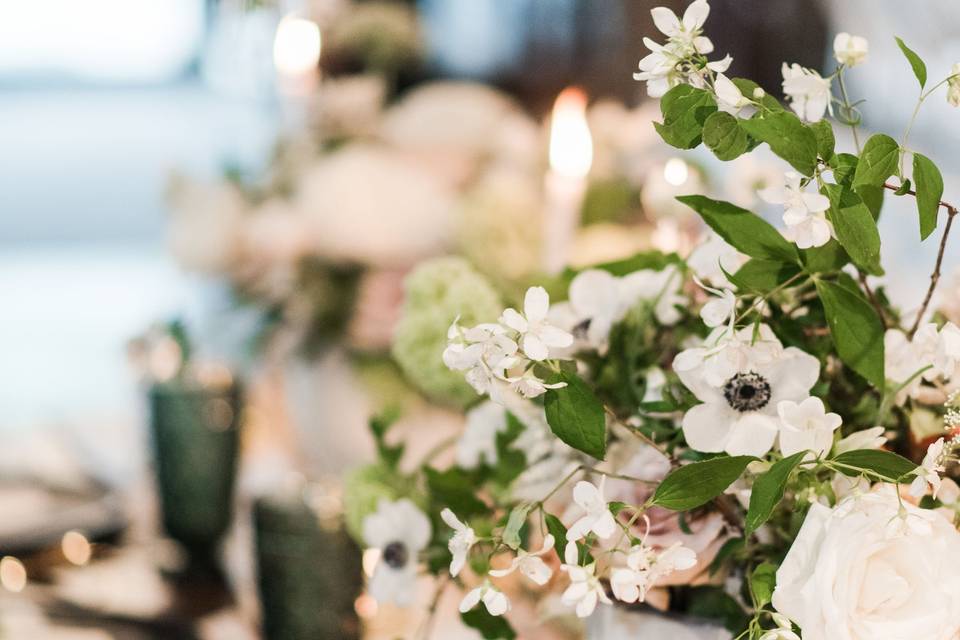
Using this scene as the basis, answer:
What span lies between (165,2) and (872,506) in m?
5.87

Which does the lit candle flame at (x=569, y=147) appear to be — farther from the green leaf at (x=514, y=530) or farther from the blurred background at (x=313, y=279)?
the green leaf at (x=514, y=530)

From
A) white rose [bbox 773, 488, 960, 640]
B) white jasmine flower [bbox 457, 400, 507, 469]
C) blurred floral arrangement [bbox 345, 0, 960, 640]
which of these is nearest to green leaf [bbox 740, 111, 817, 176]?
blurred floral arrangement [bbox 345, 0, 960, 640]

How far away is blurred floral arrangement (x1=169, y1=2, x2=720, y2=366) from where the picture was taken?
37.7 inches

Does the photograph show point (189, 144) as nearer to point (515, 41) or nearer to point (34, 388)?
point (34, 388)

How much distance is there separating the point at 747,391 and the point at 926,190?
0.28 ft

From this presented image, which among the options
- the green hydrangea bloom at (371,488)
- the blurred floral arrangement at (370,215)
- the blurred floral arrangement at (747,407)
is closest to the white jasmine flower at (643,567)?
the blurred floral arrangement at (747,407)

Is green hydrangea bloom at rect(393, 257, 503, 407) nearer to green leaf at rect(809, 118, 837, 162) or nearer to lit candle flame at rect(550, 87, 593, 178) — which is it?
green leaf at rect(809, 118, 837, 162)

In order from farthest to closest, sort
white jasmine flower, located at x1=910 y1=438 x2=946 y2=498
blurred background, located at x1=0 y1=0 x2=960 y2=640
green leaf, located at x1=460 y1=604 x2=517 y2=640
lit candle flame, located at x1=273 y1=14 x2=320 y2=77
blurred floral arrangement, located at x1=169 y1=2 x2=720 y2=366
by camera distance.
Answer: lit candle flame, located at x1=273 y1=14 x2=320 y2=77, blurred floral arrangement, located at x1=169 y1=2 x2=720 y2=366, blurred background, located at x1=0 y1=0 x2=960 y2=640, green leaf, located at x1=460 y1=604 x2=517 y2=640, white jasmine flower, located at x1=910 y1=438 x2=946 y2=498

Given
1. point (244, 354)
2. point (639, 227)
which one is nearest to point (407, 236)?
point (244, 354)

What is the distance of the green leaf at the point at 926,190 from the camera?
1.05ft

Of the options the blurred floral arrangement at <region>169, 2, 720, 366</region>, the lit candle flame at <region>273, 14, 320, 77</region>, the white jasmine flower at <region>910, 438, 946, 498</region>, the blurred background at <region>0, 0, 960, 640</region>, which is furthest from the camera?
the lit candle flame at <region>273, 14, 320, 77</region>

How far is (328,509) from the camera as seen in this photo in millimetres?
680

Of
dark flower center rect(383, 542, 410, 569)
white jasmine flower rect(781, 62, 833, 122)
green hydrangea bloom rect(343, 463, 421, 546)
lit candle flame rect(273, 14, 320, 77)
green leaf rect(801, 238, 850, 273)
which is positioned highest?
white jasmine flower rect(781, 62, 833, 122)

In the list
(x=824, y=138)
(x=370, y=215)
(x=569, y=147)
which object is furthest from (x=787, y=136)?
(x=370, y=215)
